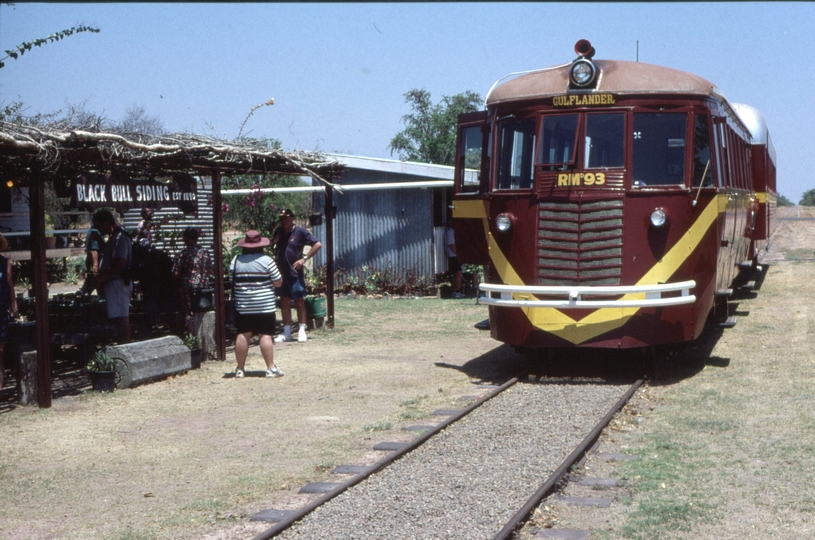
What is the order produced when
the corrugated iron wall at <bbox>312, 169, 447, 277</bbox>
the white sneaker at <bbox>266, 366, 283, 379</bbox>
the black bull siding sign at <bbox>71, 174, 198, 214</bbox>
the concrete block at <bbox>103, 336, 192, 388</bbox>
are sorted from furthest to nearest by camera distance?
the corrugated iron wall at <bbox>312, 169, 447, 277</bbox>
the white sneaker at <bbox>266, 366, 283, 379</bbox>
the concrete block at <bbox>103, 336, 192, 388</bbox>
the black bull siding sign at <bbox>71, 174, 198, 214</bbox>

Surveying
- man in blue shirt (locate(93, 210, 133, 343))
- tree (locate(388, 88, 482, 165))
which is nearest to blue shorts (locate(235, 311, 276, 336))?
man in blue shirt (locate(93, 210, 133, 343))

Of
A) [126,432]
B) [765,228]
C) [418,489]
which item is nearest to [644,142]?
[418,489]

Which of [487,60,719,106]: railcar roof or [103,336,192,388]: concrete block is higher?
[487,60,719,106]: railcar roof

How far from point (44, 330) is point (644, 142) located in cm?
643

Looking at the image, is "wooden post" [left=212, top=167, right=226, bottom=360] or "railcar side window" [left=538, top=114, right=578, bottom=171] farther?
"wooden post" [left=212, top=167, right=226, bottom=360]

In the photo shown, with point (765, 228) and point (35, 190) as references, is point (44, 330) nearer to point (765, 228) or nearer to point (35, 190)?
point (35, 190)

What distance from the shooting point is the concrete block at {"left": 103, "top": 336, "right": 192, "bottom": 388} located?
1028 centimetres

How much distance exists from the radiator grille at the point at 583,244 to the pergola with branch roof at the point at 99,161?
4.19 meters

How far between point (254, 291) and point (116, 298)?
2.18 meters

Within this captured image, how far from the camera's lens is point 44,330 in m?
9.09

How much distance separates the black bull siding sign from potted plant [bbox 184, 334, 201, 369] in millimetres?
1723

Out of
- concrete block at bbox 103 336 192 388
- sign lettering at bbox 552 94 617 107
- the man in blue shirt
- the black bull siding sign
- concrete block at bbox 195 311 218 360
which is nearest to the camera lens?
sign lettering at bbox 552 94 617 107

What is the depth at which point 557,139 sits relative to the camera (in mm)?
9977

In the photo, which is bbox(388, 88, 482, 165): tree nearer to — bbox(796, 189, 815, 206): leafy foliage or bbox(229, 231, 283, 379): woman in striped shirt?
bbox(229, 231, 283, 379): woman in striped shirt
